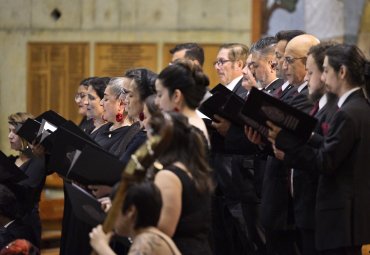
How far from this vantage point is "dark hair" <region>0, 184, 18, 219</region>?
782 cm

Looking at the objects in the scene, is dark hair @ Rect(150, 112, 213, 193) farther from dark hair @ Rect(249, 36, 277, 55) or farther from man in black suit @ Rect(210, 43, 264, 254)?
dark hair @ Rect(249, 36, 277, 55)

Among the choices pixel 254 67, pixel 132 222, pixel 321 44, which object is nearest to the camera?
pixel 132 222

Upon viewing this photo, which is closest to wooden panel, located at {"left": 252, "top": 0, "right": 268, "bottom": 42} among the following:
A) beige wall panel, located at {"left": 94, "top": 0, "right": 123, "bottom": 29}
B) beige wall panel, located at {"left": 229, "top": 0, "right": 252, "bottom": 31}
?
beige wall panel, located at {"left": 229, "top": 0, "right": 252, "bottom": 31}

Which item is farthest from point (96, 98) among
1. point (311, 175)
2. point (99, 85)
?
point (311, 175)

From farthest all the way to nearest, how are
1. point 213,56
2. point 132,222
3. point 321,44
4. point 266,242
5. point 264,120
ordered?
1. point 213,56
2. point 266,242
3. point 321,44
4. point 264,120
5. point 132,222

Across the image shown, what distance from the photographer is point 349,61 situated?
232 inches

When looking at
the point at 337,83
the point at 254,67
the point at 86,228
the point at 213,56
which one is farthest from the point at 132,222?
the point at 213,56

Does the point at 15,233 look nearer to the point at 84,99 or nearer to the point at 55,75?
A: the point at 84,99

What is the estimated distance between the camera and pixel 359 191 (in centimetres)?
591

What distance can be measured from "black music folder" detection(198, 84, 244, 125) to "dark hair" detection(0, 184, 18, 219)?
2080mm

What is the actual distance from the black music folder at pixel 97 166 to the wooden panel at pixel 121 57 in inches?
257

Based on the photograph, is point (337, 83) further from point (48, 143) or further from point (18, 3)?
point (18, 3)

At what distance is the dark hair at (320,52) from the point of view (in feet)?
20.2

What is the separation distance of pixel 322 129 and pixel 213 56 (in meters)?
5.95
